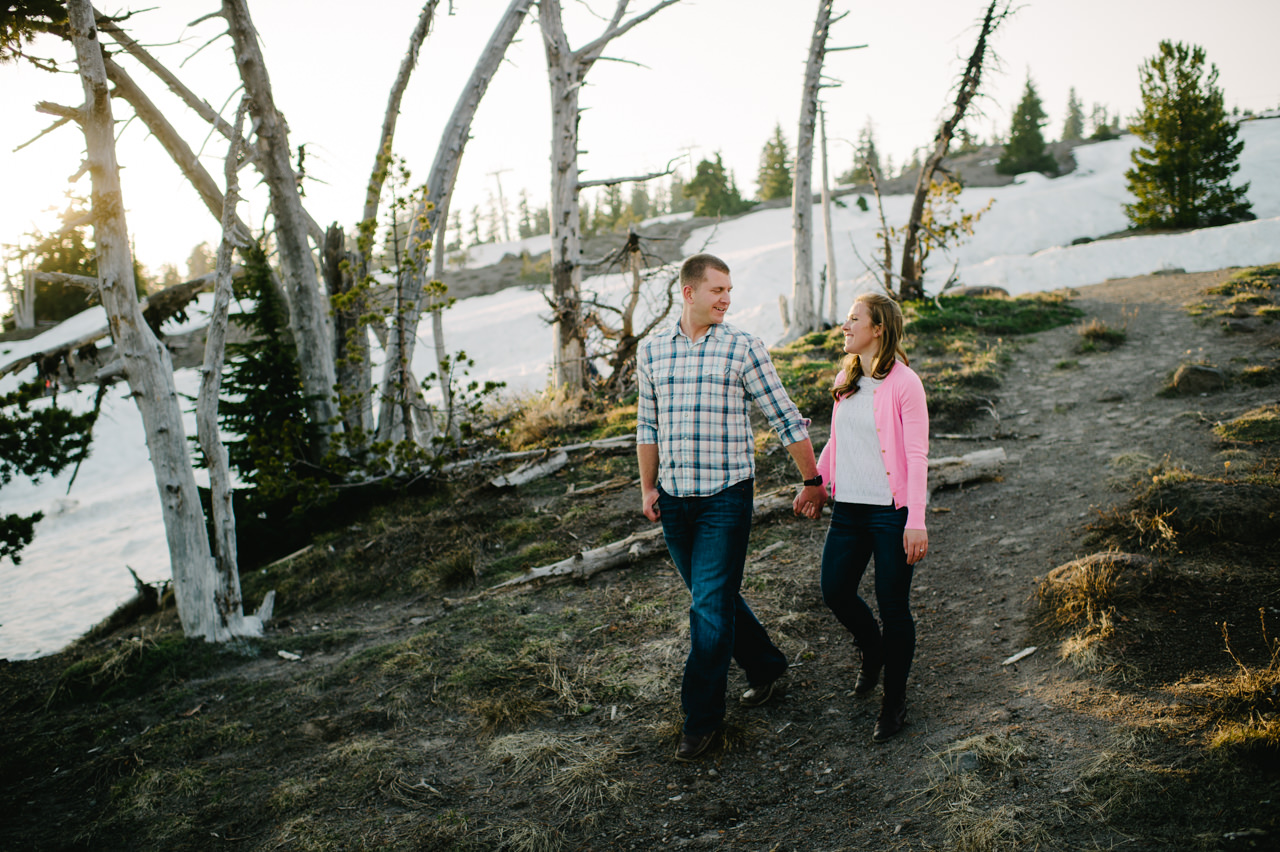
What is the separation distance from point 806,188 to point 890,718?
589 inches

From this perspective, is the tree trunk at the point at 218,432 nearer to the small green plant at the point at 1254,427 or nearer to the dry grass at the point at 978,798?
the dry grass at the point at 978,798

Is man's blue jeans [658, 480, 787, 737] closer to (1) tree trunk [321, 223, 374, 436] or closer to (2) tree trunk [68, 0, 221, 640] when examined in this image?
(2) tree trunk [68, 0, 221, 640]

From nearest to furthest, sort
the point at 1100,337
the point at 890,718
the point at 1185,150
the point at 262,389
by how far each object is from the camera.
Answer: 1. the point at 890,718
2. the point at 262,389
3. the point at 1100,337
4. the point at 1185,150

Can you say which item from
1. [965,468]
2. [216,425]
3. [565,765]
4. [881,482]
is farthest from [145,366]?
[965,468]

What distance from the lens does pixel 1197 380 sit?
27.0ft

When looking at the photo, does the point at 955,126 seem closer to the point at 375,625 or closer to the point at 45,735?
the point at 375,625

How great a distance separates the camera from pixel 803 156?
1612cm

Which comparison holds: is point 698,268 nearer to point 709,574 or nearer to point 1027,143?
point 709,574

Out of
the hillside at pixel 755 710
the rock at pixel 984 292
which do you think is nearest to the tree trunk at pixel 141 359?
the hillside at pixel 755 710

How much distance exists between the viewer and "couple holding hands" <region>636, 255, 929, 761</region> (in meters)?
3.05

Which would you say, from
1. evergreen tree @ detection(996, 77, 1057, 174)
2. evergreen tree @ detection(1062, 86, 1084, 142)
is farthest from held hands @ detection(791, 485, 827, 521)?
evergreen tree @ detection(1062, 86, 1084, 142)

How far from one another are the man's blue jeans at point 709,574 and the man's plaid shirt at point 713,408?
85 mm

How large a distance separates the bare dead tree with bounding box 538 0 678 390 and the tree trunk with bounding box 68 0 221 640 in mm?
6797

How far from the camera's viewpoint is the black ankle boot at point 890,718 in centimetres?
321
